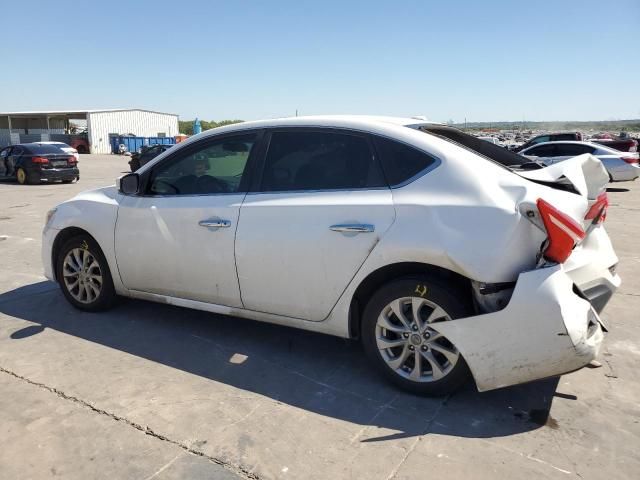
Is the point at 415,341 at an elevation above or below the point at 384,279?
below

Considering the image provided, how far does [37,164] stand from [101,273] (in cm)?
1550

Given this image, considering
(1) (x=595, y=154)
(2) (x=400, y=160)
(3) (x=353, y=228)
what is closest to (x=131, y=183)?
(3) (x=353, y=228)

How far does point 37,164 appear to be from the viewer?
17.8m

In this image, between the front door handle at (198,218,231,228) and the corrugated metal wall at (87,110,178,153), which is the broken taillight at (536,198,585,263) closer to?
the front door handle at (198,218,231,228)

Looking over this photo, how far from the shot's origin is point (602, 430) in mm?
2887

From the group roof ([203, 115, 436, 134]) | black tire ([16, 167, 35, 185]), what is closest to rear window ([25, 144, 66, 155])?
black tire ([16, 167, 35, 185])

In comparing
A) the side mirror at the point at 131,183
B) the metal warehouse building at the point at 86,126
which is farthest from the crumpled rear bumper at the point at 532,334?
the metal warehouse building at the point at 86,126

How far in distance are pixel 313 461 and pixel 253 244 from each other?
1.52 m

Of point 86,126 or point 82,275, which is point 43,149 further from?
point 86,126

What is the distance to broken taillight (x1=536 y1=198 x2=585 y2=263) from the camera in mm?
2859

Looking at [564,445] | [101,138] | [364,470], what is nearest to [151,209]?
[364,470]

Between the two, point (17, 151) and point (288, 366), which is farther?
point (17, 151)

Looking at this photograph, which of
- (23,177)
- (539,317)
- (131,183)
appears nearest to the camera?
(539,317)

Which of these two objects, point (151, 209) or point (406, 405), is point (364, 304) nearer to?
point (406, 405)
